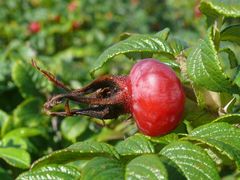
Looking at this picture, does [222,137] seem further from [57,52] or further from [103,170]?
[57,52]

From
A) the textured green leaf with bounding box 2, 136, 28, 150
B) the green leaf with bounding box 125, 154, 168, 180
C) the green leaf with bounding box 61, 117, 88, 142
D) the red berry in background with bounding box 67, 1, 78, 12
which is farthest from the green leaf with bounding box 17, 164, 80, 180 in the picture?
the red berry in background with bounding box 67, 1, 78, 12

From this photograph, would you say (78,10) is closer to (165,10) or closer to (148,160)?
(165,10)

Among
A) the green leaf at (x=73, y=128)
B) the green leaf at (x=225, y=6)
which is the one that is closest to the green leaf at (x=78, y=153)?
the green leaf at (x=225, y=6)

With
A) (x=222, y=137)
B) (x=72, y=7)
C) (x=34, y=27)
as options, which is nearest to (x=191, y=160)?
(x=222, y=137)

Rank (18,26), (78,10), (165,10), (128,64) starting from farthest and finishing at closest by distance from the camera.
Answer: (165,10), (78,10), (18,26), (128,64)

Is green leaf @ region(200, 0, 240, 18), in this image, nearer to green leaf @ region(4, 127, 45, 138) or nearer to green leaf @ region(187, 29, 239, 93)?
green leaf @ region(187, 29, 239, 93)

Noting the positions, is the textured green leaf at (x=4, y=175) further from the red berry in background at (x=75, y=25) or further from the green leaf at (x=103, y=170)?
the red berry in background at (x=75, y=25)

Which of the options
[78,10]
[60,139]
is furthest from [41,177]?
[78,10]
